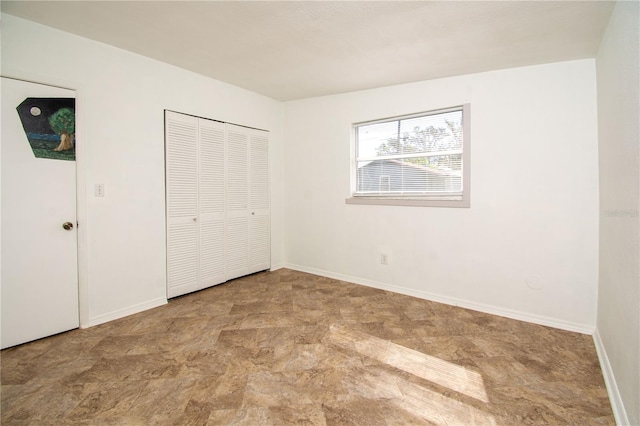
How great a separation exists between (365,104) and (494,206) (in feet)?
6.56

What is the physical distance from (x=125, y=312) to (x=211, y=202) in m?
A: 1.48

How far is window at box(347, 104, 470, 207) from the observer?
10.8 feet

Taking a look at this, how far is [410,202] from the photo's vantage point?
3.54m

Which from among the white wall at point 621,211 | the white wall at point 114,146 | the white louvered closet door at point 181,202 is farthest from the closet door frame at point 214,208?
the white wall at point 621,211

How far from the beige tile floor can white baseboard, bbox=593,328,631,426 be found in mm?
42

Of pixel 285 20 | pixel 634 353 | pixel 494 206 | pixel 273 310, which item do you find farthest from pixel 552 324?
pixel 285 20

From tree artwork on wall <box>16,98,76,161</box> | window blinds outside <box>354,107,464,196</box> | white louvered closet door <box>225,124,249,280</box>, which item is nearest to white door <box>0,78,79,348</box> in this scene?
tree artwork on wall <box>16,98,76,161</box>

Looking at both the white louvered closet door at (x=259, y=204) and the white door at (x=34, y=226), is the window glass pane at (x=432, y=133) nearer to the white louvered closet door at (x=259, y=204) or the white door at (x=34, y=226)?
the white louvered closet door at (x=259, y=204)

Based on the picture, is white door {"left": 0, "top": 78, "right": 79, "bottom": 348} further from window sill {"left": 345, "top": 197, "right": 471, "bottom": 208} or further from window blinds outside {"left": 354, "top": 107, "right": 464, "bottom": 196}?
window blinds outside {"left": 354, "top": 107, "right": 464, "bottom": 196}

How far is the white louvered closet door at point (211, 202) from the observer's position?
141 inches

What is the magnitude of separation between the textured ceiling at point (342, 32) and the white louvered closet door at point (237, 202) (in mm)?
957

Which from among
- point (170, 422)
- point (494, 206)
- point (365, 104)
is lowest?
point (170, 422)

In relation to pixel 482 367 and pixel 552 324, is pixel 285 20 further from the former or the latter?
pixel 552 324

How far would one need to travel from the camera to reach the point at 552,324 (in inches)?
109
